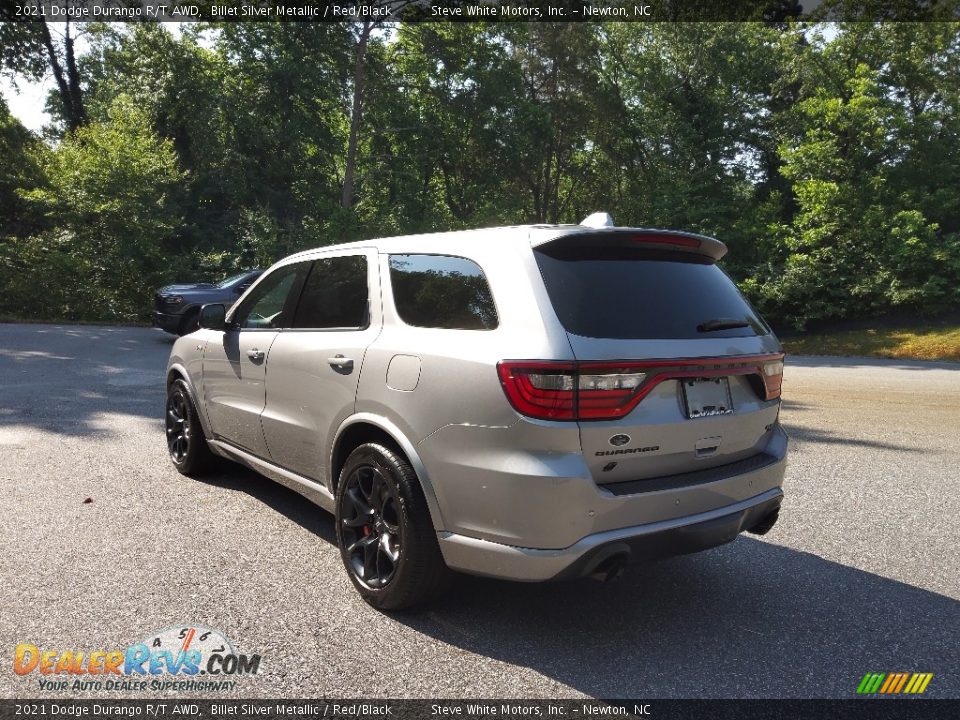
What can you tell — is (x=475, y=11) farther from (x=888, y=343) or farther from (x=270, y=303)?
(x=270, y=303)

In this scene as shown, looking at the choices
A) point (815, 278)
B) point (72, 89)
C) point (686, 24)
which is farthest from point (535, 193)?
point (72, 89)

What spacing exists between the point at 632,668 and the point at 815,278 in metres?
22.9

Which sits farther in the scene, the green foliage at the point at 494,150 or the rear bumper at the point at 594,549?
the green foliage at the point at 494,150

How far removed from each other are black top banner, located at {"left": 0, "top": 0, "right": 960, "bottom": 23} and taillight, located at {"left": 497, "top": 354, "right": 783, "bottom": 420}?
2719 cm

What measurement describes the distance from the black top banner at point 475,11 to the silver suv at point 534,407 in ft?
85.8

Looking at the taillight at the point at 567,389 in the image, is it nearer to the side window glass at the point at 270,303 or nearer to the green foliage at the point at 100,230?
the side window glass at the point at 270,303

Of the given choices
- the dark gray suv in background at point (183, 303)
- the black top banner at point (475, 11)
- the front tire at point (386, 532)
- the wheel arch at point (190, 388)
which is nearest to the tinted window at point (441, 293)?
the front tire at point (386, 532)

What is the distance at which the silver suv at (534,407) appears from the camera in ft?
8.84

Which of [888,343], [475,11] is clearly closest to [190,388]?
[888,343]

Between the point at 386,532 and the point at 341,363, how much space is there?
88 centimetres

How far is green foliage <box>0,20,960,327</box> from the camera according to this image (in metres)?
21.2

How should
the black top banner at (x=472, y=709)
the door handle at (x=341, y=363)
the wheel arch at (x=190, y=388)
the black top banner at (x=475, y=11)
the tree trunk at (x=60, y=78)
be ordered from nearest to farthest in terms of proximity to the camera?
the black top banner at (x=472, y=709), the door handle at (x=341, y=363), the wheel arch at (x=190, y=388), the black top banner at (x=475, y=11), the tree trunk at (x=60, y=78)

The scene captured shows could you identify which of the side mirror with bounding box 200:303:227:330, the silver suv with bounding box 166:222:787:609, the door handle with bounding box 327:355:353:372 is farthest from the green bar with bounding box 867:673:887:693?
the side mirror with bounding box 200:303:227:330

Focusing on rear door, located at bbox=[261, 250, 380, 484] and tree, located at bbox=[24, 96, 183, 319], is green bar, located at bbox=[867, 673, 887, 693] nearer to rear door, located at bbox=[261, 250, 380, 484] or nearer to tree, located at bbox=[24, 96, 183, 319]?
rear door, located at bbox=[261, 250, 380, 484]
